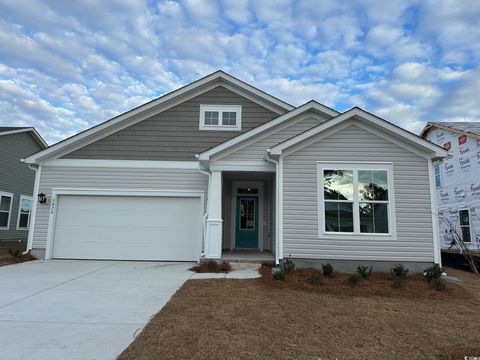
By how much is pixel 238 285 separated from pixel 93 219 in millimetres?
6061

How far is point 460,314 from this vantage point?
16.4 ft

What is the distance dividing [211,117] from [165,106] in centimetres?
161

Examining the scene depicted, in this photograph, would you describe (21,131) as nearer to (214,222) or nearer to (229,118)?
(229,118)

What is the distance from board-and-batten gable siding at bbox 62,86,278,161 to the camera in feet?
34.6

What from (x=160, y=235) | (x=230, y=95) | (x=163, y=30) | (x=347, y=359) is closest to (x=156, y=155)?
(x=160, y=235)

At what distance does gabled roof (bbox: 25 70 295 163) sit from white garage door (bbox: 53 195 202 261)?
167 centimetres

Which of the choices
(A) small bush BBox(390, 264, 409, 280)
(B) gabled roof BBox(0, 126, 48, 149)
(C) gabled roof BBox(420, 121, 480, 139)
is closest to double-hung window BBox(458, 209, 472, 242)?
(C) gabled roof BBox(420, 121, 480, 139)

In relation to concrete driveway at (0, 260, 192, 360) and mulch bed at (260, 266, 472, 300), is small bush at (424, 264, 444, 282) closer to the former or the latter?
mulch bed at (260, 266, 472, 300)

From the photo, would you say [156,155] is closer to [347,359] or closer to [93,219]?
[93,219]

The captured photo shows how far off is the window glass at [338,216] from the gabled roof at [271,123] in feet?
9.38

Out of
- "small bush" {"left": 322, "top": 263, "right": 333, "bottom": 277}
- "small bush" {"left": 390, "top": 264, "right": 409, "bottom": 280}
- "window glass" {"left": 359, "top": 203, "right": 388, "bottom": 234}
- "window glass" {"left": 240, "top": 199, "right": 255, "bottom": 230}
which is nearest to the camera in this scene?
"small bush" {"left": 390, "top": 264, "right": 409, "bottom": 280}

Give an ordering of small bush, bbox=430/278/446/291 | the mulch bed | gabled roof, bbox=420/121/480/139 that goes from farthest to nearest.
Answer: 1. gabled roof, bbox=420/121/480/139
2. small bush, bbox=430/278/446/291
3. the mulch bed

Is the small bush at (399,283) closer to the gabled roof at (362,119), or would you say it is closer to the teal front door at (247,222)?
the gabled roof at (362,119)

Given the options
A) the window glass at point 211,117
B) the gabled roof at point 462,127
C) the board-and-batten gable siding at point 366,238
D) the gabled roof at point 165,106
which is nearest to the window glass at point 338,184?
the board-and-batten gable siding at point 366,238
